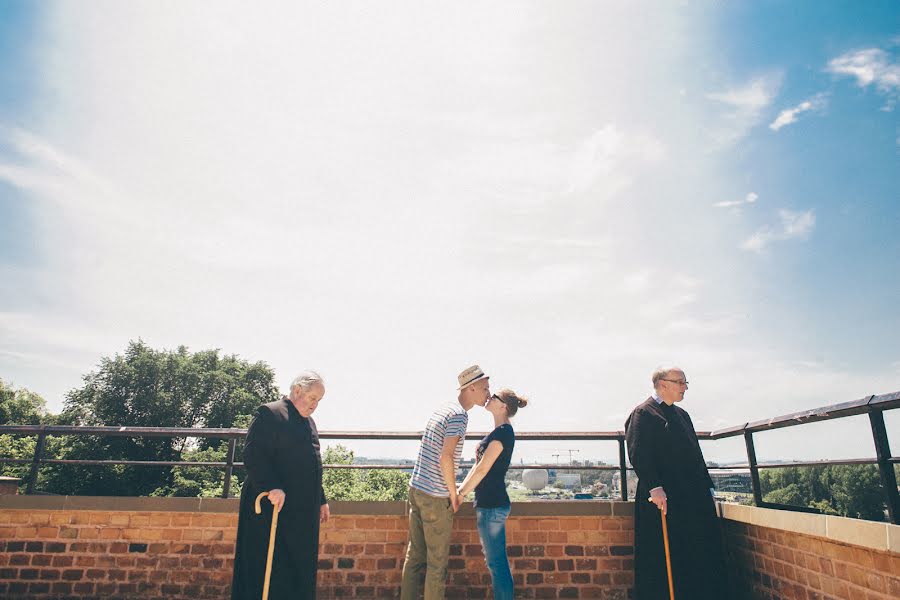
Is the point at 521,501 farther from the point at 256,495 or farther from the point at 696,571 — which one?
the point at 256,495

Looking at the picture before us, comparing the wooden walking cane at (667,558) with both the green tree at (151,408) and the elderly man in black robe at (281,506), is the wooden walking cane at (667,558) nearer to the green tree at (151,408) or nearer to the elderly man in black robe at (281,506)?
the elderly man in black robe at (281,506)

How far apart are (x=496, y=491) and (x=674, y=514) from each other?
50.4 inches

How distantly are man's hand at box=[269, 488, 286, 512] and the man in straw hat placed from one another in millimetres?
925

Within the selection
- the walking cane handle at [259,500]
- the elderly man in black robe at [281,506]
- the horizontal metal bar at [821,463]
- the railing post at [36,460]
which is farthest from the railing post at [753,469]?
the railing post at [36,460]

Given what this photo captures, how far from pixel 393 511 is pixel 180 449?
3054 cm

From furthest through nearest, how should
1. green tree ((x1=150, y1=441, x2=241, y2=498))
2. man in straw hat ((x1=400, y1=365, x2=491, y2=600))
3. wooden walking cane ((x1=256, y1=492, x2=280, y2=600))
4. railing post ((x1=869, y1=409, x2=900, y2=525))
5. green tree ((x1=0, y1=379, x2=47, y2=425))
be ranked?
1. green tree ((x1=0, y1=379, x2=47, y2=425))
2. green tree ((x1=150, y1=441, x2=241, y2=498))
3. man in straw hat ((x1=400, y1=365, x2=491, y2=600))
4. wooden walking cane ((x1=256, y1=492, x2=280, y2=600))
5. railing post ((x1=869, y1=409, x2=900, y2=525))

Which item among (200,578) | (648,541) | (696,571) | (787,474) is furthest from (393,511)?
(787,474)

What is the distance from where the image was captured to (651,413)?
3844 mm

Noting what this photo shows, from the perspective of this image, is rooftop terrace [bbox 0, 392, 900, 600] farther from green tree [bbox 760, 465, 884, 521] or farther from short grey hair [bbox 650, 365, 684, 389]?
green tree [bbox 760, 465, 884, 521]

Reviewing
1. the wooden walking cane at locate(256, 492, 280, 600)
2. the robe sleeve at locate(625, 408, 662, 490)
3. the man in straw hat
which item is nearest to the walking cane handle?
the wooden walking cane at locate(256, 492, 280, 600)

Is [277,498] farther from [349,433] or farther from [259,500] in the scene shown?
[349,433]

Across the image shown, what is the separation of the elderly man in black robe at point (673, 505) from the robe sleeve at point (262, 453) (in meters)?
2.59

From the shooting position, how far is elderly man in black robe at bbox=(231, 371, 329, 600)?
3393 mm

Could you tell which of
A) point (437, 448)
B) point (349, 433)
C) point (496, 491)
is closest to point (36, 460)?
point (349, 433)
